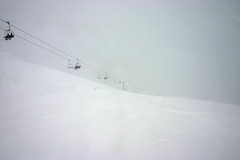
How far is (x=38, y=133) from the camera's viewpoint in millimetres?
4152

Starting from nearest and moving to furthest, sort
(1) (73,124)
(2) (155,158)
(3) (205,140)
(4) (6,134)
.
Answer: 1. (2) (155,158)
2. (4) (6,134)
3. (3) (205,140)
4. (1) (73,124)

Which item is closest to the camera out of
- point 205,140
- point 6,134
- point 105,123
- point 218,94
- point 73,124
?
point 6,134

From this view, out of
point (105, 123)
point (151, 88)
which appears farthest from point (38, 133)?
point (151, 88)

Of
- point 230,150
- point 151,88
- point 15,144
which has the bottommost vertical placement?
point 230,150

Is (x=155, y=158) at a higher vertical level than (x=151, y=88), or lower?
lower

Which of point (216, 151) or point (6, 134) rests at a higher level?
point (6, 134)

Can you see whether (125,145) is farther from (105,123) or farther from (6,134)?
(6,134)

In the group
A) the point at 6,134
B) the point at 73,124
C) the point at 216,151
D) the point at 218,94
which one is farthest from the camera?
the point at 218,94

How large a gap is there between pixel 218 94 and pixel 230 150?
260ft

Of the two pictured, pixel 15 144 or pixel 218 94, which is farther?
pixel 218 94

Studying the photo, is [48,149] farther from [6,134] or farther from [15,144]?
[6,134]

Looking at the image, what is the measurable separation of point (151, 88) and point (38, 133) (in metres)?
82.7

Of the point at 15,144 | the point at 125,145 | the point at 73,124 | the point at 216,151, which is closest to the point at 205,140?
the point at 216,151

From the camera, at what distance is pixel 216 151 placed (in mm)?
3648
